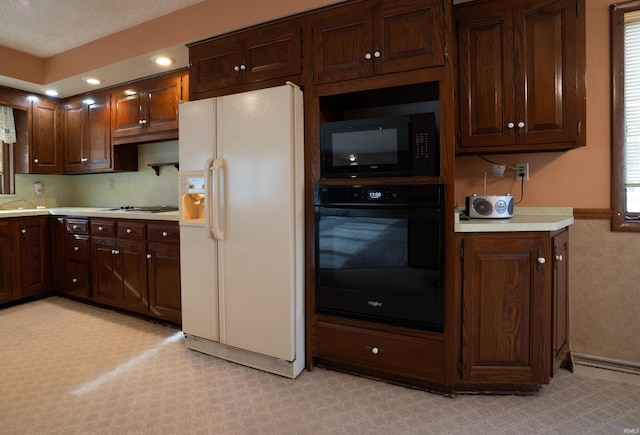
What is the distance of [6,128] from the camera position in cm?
362

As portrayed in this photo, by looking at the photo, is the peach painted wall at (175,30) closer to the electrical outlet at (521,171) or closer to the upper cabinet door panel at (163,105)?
the upper cabinet door panel at (163,105)

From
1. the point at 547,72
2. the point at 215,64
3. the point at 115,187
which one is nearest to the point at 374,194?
the point at 547,72

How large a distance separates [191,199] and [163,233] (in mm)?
468

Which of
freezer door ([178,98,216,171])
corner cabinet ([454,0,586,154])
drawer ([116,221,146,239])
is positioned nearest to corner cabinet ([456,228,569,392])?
corner cabinet ([454,0,586,154])

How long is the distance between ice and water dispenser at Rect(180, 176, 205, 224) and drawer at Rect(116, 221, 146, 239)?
64cm

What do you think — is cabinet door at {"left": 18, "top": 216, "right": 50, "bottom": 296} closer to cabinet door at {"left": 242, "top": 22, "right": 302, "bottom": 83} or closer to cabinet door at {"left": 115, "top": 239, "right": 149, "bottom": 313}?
cabinet door at {"left": 115, "top": 239, "right": 149, "bottom": 313}

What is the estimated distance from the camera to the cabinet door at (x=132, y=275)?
291 centimetres

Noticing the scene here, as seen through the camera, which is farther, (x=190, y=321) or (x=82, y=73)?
(x=82, y=73)

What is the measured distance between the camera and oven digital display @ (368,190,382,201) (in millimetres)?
1916

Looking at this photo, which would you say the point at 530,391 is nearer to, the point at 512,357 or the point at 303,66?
the point at 512,357

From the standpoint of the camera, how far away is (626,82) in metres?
2.09

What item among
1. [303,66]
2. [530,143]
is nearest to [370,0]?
[303,66]

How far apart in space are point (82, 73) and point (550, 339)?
13.9ft

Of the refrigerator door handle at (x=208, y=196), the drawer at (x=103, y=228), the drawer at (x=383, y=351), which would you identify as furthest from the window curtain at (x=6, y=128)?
the drawer at (x=383, y=351)
